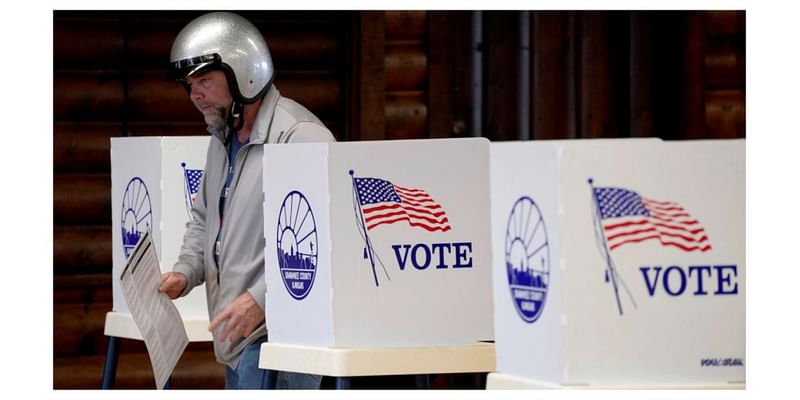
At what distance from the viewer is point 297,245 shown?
9.70ft

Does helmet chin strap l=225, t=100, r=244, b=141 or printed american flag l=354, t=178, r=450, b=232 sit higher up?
helmet chin strap l=225, t=100, r=244, b=141

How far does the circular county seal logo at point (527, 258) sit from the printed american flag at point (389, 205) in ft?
2.30

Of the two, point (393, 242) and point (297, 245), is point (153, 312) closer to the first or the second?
point (297, 245)

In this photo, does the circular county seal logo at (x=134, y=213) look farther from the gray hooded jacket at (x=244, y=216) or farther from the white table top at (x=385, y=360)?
the white table top at (x=385, y=360)

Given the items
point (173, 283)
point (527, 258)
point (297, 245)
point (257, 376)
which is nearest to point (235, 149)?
point (173, 283)

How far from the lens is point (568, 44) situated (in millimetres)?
5977

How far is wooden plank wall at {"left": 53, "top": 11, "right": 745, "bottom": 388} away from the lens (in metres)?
5.96

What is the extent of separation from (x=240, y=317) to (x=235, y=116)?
1.85 ft

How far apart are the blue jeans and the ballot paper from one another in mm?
158

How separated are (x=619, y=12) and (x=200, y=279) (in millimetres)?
2877

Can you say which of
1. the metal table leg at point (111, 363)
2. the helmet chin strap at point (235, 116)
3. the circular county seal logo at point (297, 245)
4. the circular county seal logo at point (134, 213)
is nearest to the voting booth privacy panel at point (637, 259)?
the circular county seal logo at point (297, 245)

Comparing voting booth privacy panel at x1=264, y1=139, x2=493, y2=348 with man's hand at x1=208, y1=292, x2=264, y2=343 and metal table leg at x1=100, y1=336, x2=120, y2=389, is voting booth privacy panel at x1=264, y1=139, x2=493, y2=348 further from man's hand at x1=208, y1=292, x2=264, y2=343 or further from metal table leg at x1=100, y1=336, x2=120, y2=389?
metal table leg at x1=100, y1=336, x2=120, y2=389

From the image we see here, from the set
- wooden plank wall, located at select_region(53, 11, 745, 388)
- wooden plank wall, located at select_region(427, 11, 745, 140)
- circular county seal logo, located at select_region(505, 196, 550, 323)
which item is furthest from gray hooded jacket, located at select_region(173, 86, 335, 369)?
wooden plank wall, located at select_region(427, 11, 745, 140)
